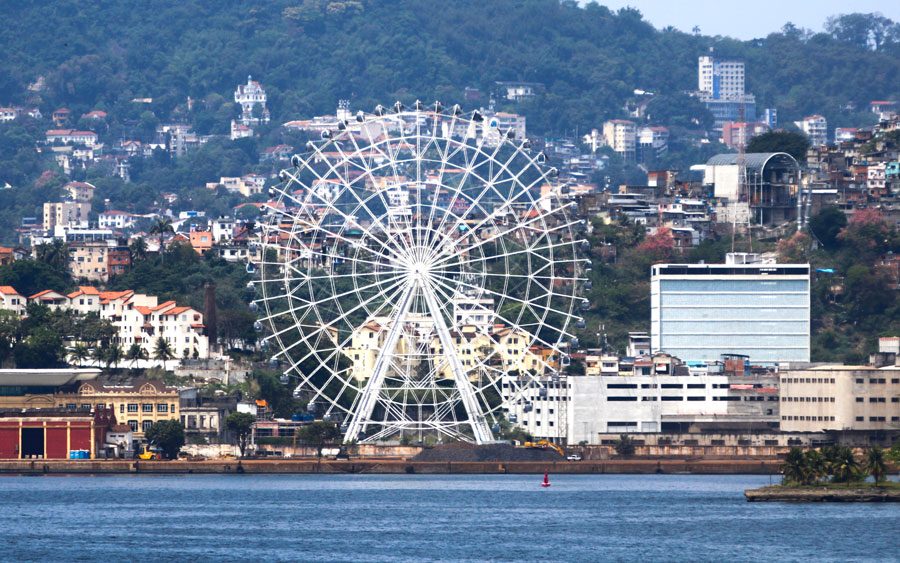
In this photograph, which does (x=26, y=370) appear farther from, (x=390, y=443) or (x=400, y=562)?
(x=400, y=562)

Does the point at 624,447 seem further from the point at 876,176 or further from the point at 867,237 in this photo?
the point at 876,176

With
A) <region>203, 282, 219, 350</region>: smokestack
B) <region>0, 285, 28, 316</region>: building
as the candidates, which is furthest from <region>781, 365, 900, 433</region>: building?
<region>0, 285, 28, 316</region>: building

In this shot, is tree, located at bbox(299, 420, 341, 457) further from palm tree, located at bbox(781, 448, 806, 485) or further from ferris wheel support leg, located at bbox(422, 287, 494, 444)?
palm tree, located at bbox(781, 448, 806, 485)

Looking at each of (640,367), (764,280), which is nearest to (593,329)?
(764,280)

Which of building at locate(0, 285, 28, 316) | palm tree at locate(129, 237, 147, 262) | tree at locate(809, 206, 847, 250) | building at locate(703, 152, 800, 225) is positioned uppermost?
building at locate(703, 152, 800, 225)

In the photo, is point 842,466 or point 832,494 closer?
point 832,494

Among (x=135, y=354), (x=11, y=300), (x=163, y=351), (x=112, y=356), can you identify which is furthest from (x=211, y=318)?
(x=11, y=300)
